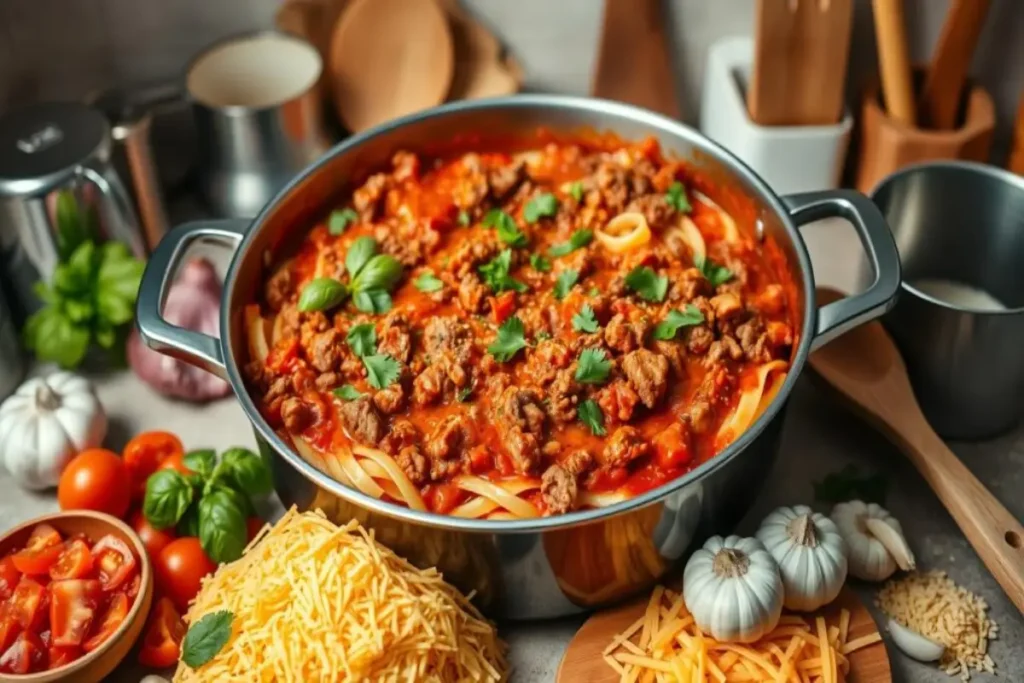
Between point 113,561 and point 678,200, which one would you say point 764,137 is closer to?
point 678,200

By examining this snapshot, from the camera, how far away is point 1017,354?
284 cm

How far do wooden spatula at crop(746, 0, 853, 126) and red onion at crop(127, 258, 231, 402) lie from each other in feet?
5.54

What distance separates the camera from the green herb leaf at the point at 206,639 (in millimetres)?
2414

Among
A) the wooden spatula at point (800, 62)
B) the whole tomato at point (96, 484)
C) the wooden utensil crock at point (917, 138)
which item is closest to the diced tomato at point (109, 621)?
the whole tomato at point (96, 484)

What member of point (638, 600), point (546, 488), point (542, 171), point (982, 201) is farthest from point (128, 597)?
point (982, 201)

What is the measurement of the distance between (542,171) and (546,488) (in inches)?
44.2

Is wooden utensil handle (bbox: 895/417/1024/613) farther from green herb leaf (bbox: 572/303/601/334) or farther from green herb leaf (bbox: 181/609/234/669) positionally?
green herb leaf (bbox: 181/609/234/669)

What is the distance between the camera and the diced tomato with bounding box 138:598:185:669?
2648 millimetres

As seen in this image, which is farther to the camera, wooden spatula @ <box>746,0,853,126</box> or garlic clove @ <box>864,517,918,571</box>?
A: wooden spatula @ <box>746,0,853,126</box>

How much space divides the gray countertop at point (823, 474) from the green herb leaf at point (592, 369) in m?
0.56

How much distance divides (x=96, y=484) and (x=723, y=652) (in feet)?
5.05

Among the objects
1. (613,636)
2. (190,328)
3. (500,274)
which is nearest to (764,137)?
(500,274)

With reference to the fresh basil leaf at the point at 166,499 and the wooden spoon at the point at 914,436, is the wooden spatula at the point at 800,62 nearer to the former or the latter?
the wooden spoon at the point at 914,436

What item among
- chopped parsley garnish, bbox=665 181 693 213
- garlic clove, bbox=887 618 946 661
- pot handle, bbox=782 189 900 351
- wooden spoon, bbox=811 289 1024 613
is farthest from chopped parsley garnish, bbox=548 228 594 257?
garlic clove, bbox=887 618 946 661
